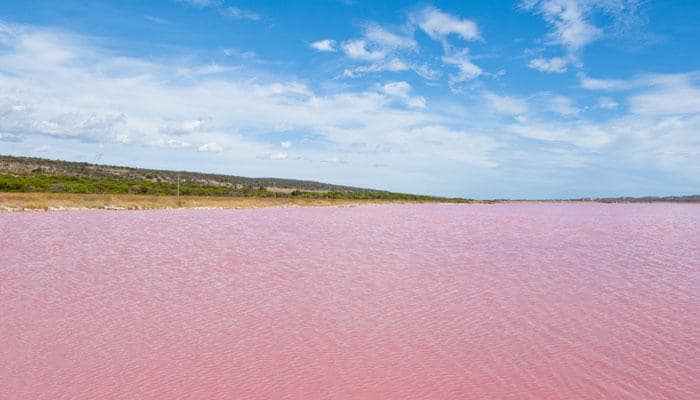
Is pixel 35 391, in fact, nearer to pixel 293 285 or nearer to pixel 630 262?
pixel 293 285

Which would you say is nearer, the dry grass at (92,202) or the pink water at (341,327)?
the pink water at (341,327)

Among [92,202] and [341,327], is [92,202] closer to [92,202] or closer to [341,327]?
[92,202]

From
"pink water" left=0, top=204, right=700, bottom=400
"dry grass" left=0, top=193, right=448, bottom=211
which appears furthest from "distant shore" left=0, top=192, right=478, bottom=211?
"pink water" left=0, top=204, right=700, bottom=400

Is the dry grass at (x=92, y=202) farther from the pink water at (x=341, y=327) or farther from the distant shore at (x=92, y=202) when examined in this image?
the pink water at (x=341, y=327)

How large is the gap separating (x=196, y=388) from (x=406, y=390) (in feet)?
5.44

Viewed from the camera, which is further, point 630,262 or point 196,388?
point 630,262

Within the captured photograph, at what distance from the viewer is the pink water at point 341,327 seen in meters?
4.11

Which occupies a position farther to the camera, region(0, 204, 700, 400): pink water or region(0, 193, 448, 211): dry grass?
region(0, 193, 448, 211): dry grass

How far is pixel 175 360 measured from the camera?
4.52 metres

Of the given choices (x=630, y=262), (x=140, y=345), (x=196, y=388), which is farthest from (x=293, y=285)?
(x=630, y=262)

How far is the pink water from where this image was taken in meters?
4.11

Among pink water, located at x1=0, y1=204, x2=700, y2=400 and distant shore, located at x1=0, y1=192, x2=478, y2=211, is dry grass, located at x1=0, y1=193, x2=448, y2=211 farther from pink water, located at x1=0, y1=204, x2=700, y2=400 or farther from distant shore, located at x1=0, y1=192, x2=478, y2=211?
pink water, located at x1=0, y1=204, x2=700, y2=400

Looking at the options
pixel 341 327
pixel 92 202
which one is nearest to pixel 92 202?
pixel 92 202

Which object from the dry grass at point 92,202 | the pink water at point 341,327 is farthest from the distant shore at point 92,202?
the pink water at point 341,327
